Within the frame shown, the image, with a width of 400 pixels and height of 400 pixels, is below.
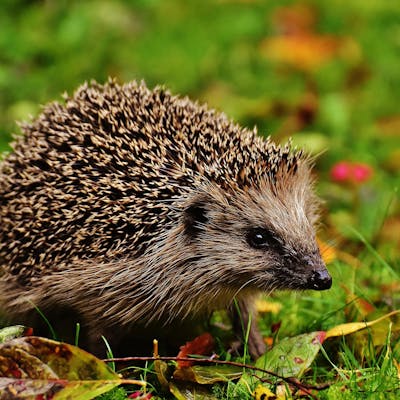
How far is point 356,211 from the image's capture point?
6289 millimetres

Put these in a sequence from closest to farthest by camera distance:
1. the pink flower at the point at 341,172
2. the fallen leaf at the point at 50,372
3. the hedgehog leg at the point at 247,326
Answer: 1. the fallen leaf at the point at 50,372
2. the hedgehog leg at the point at 247,326
3. the pink flower at the point at 341,172

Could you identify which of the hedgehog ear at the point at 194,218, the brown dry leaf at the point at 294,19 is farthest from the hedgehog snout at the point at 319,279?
the brown dry leaf at the point at 294,19

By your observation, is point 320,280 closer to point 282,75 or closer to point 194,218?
point 194,218

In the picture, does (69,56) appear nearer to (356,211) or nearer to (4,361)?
(356,211)

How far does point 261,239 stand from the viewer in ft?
13.6

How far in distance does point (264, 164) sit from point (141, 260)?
750 millimetres

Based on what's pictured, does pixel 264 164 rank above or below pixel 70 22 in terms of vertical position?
below

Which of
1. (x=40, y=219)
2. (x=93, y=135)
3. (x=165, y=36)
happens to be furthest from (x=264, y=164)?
(x=165, y=36)

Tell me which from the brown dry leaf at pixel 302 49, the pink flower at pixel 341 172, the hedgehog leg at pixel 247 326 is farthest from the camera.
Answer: the brown dry leaf at pixel 302 49

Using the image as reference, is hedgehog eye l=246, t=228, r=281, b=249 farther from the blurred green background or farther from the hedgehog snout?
the blurred green background

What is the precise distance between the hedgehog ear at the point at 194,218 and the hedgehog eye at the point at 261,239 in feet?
0.79

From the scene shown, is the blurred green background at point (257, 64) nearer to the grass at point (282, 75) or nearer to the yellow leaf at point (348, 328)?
the grass at point (282, 75)

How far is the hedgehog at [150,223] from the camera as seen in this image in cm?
411

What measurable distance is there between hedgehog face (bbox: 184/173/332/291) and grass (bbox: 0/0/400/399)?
1.97 feet
